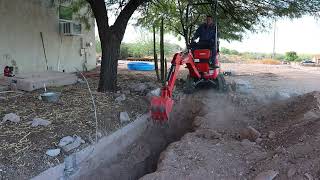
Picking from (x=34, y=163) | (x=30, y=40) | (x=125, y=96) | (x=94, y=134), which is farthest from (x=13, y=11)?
(x=34, y=163)

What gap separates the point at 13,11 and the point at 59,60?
2792 millimetres

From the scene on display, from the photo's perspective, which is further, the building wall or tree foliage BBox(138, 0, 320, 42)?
the building wall

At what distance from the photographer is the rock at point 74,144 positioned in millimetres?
5883

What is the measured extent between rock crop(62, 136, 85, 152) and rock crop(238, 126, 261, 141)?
2617 mm

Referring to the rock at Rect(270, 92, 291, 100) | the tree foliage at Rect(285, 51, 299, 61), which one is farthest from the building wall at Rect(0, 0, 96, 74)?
the tree foliage at Rect(285, 51, 299, 61)

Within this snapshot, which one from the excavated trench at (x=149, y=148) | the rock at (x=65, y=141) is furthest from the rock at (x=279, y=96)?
the rock at (x=65, y=141)

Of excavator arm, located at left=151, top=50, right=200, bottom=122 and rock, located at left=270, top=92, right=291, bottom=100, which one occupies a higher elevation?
excavator arm, located at left=151, top=50, right=200, bottom=122

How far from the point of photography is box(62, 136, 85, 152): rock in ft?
19.3

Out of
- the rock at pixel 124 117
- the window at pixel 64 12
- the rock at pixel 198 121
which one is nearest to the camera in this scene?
the rock at pixel 124 117

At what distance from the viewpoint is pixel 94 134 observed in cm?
668

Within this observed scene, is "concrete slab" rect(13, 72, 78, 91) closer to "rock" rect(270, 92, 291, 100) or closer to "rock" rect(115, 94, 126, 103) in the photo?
"rock" rect(115, 94, 126, 103)

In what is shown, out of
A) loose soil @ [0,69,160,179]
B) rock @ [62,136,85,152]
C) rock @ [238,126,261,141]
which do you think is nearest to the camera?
loose soil @ [0,69,160,179]

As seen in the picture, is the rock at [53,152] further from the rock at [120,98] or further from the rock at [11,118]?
the rock at [120,98]

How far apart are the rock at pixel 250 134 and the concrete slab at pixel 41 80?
16.4 ft
